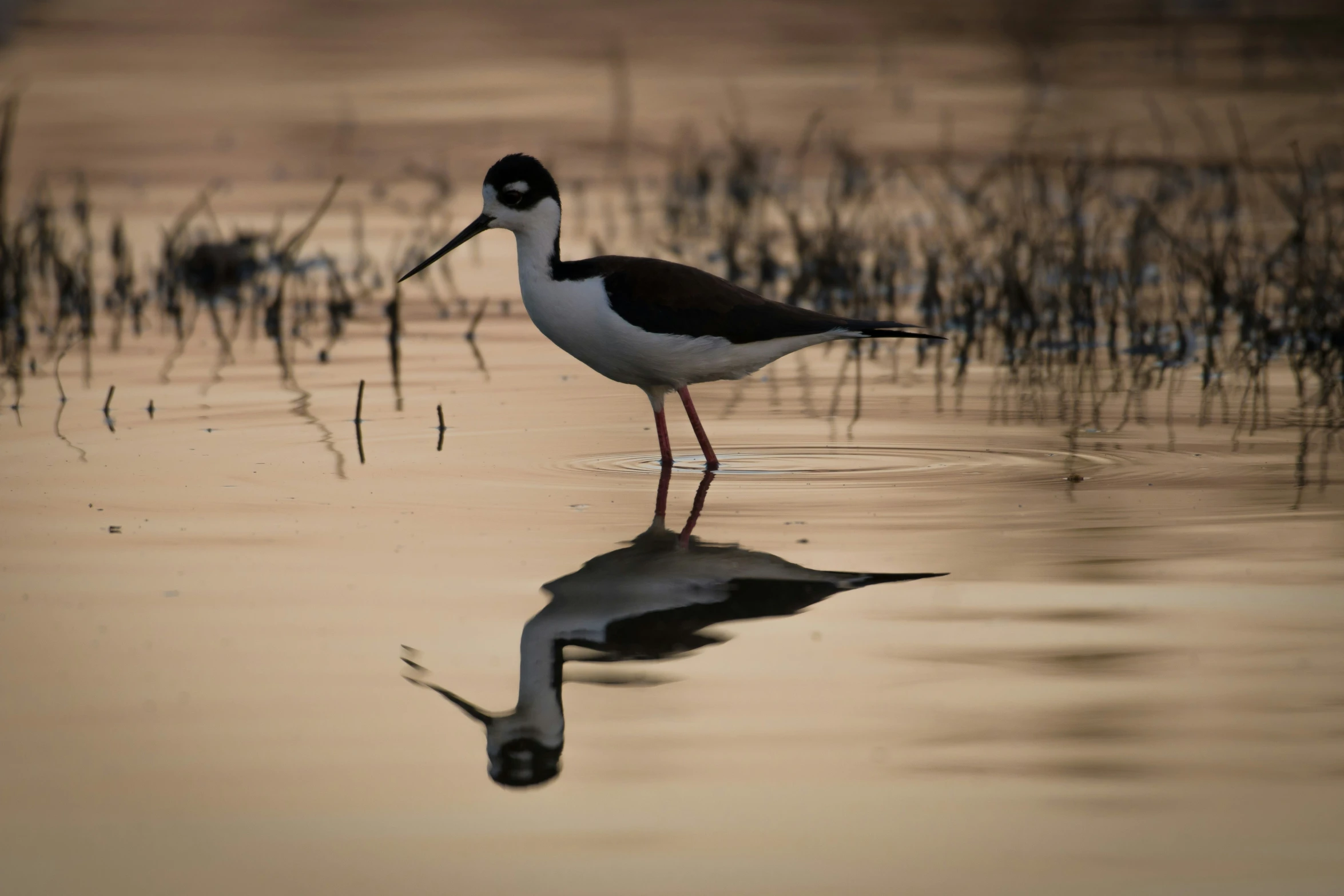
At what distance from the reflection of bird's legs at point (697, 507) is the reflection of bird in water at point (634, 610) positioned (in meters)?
0.02

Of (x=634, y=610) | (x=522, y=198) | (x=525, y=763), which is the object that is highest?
(x=522, y=198)

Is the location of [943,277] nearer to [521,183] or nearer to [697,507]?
[521,183]

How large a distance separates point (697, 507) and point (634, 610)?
1.50 meters

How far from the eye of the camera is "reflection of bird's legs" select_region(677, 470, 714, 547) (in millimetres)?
5812

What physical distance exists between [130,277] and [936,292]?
4774 mm

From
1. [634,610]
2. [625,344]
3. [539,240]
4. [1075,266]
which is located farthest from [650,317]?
[1075,266]

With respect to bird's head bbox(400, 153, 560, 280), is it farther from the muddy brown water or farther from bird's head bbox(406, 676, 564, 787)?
bird's head bbox(406, 676, 564, 787)

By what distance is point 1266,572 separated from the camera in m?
5.20

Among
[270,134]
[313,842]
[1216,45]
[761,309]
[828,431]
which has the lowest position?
[313,842]

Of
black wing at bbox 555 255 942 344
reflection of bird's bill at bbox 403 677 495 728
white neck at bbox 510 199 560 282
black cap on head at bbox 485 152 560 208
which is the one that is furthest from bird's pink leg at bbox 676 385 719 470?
reflection of bird's bill at bbox 403 677 495 728

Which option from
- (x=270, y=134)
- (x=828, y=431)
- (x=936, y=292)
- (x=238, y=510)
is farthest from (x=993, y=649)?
(x=270, y=134)

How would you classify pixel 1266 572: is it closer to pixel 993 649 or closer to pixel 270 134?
pixel 993 649

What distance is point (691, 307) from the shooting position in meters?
7.09

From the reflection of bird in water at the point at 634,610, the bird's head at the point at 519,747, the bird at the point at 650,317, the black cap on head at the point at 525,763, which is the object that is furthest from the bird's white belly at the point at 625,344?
the black cap on head at the point at 525,763
